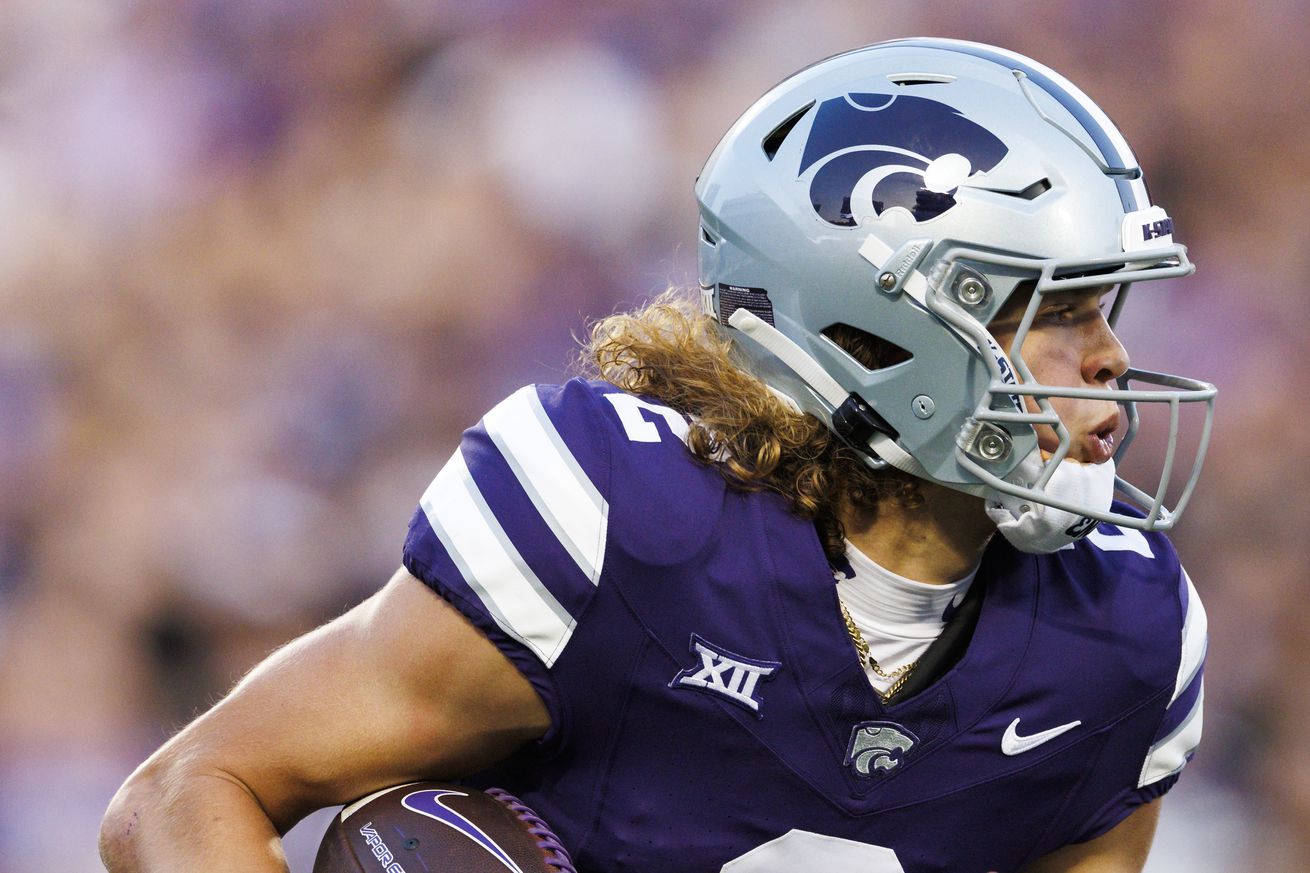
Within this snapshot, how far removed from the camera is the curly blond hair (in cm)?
156

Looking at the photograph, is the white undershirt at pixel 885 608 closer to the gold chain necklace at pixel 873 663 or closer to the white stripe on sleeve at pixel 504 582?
the gold chain necklace at pixel 873 663

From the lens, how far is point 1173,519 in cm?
146

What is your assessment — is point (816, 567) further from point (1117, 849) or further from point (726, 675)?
point (1117, 849)

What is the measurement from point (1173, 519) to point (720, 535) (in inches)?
17.9

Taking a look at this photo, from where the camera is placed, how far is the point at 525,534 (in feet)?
4.68

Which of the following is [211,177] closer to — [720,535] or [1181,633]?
[720,535]

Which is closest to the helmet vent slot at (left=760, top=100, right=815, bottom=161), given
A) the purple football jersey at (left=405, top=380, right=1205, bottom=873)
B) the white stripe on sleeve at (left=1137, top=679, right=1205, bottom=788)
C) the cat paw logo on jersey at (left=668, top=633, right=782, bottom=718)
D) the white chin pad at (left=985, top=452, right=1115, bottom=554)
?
the purple football jersey at (left=405, top=380, right=1205, bottom=873)

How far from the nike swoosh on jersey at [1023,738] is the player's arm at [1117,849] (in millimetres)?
217

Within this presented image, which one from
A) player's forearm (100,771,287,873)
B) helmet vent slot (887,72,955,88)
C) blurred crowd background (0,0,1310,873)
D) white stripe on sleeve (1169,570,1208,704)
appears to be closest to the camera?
player's forearm (100,771,287,873)

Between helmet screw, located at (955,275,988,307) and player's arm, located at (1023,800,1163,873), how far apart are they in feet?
2.23

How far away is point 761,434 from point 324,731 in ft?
1.80

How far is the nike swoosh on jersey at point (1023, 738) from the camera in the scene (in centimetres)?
158

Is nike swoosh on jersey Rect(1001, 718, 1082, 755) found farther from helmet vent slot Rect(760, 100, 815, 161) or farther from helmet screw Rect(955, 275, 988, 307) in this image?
helmet vent slot Rect(760, 100, 815, 161)

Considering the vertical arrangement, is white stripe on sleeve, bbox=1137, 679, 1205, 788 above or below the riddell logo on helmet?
below
